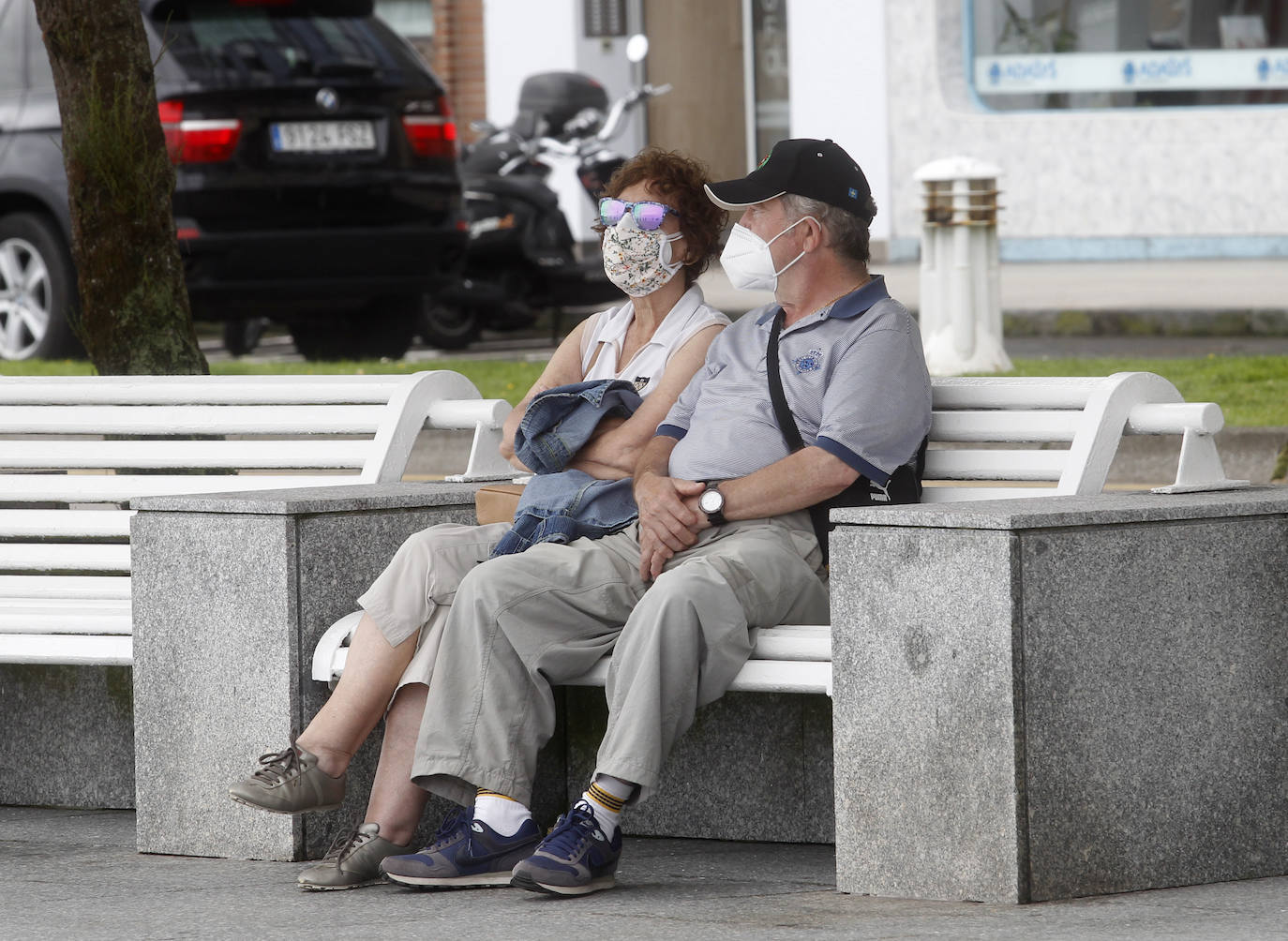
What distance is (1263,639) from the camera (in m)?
4.34

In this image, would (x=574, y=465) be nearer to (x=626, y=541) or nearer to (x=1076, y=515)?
(x=626, y=541)

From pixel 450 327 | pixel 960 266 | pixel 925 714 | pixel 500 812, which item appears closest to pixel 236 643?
pixel 500 812

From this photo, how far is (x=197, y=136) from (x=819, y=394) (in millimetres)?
6531

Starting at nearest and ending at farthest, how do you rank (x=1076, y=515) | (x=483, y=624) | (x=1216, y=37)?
(x=1076, y=515) < (x=483, y=624) < (x=1216, y=37)

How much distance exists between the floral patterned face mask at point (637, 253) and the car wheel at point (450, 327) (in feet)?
30.6

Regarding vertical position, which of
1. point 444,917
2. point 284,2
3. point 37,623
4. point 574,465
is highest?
point 284,2

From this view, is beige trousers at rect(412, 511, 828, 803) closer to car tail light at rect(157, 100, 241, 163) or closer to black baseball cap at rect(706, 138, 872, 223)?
black baseball cap at rect(706, 138, 872, 223)

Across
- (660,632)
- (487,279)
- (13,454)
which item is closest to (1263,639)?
(660,632)

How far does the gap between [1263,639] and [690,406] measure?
4.04 feet

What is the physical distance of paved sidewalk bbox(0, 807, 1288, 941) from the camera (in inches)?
156

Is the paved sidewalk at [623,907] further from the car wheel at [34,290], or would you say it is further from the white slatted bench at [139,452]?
the car wheel at [34,290]

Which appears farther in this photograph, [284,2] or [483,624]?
[284,2]

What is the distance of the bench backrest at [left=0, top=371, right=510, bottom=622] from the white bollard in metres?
5.93

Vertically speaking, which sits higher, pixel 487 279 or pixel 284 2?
pixel 284 2
